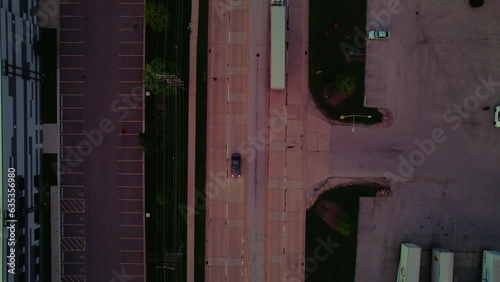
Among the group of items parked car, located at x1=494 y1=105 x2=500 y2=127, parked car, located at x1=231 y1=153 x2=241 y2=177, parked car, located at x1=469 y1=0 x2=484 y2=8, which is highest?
parked car, located at x1=469 y1=0 x2=484 y2=8

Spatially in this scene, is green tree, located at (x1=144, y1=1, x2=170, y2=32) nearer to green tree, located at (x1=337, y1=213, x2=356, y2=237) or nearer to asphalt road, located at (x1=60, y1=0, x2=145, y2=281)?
asphalt road, located at (x1=60, y1=0, x2=145, y2=281)

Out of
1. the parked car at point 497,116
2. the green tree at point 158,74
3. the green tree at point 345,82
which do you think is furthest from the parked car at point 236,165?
the parked car at point 497,116

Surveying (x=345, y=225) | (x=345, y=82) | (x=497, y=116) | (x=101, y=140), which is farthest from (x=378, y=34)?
(x=101, y=140)

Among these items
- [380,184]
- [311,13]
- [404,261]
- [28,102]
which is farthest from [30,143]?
[404,261]

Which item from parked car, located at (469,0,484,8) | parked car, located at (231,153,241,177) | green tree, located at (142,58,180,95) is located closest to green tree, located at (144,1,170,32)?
green tree, located at (142,58,180,95)

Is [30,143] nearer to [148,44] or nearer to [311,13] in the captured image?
[148,44]

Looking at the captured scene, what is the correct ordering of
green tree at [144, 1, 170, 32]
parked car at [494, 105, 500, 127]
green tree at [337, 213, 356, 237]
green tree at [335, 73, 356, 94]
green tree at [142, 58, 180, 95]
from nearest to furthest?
green tree at [142, 58, 180, 95], green tree at [144, 1, 170, 32], green tree at [335, 73, 356, 94], green tree at [337, 213, 356, 237], parked car at [494, 105, 500, 127]
